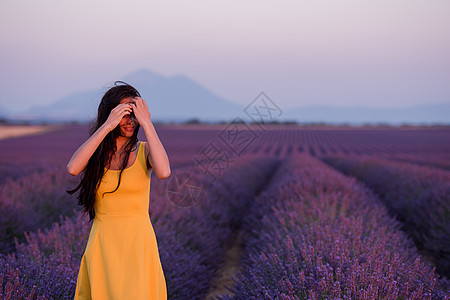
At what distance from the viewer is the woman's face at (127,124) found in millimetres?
1606

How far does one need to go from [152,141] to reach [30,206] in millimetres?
3725

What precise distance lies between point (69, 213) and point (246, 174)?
4193mm

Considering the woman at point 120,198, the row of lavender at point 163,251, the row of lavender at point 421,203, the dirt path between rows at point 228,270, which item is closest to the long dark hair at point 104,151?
the woman at point 120,198

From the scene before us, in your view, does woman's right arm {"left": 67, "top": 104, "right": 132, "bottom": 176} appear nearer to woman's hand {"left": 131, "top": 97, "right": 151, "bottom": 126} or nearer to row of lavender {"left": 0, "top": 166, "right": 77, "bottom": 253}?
woman's hand {"left": 131, "top": 97, "right": 151, "bottom": 126}

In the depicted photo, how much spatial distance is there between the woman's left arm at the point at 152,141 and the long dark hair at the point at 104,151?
12 cm

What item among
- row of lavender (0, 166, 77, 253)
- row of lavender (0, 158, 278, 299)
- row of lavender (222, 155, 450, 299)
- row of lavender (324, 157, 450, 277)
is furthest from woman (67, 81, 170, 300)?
row of lavender (324, 157, 450, 277)

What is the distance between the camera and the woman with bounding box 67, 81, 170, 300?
59.5 inches

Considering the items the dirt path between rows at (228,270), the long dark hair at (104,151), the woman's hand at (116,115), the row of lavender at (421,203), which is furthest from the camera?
the row of lavender at (421,203)

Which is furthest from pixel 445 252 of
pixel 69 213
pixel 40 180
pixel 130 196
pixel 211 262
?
pixel 40 180

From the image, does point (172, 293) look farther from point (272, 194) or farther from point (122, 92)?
point (272, 194)

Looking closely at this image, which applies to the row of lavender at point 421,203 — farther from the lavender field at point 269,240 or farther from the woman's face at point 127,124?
the woman's face at point 127,124

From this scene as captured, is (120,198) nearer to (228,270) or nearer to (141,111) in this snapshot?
(141,111)

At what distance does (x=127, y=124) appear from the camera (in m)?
1.62

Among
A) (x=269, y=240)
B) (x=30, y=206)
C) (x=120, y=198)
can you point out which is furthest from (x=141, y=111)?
(x=30, y=206)
